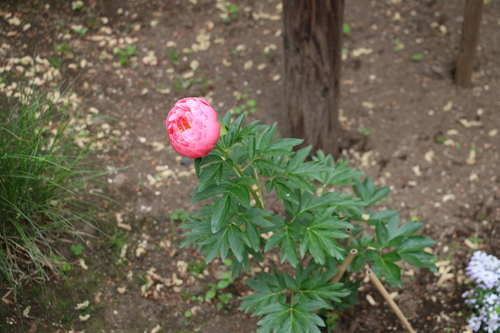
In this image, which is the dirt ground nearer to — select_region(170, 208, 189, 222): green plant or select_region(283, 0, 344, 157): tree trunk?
select_region(170, 208, 189, 222): green plant

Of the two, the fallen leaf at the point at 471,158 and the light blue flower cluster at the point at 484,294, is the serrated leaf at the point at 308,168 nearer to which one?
the light blue flower cluster at the point at 484,294

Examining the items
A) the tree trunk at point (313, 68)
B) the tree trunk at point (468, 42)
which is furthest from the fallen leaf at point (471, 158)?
the tree trunk at point (313, 68)

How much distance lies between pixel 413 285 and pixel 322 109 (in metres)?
1.30

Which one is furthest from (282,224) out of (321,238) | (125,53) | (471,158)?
(125,53)

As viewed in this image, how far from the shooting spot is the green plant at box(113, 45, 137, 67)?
4.30m

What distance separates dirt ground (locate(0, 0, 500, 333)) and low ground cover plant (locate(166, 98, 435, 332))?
0.70 meters

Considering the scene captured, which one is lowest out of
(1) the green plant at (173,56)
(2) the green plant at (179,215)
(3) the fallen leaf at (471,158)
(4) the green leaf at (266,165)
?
(2) the green plant at (179,215)

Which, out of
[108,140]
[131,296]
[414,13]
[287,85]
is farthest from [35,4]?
[414,13]

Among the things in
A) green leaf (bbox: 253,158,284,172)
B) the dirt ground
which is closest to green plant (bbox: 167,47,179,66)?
the dirt ground

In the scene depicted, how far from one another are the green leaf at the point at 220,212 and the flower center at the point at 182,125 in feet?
1.17

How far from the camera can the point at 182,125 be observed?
1.64 metres

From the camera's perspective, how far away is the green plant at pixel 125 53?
4.30 metres

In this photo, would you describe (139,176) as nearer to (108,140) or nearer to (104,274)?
(108,140)

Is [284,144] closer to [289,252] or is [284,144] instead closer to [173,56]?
[289,252]
